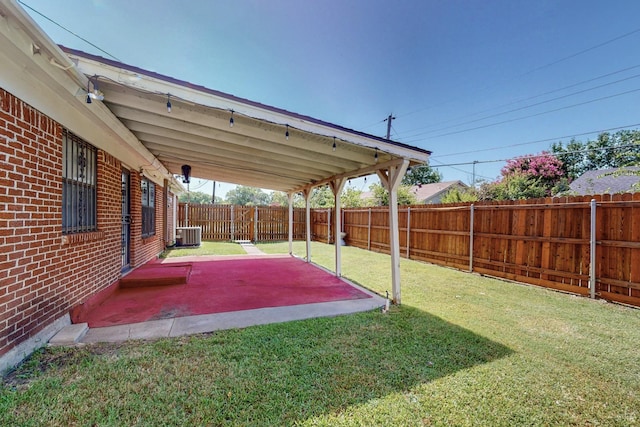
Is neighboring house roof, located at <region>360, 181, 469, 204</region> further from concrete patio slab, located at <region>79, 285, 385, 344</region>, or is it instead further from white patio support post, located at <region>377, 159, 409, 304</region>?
concrete patio slab, located at <region>79, 285, 385, 344</region>

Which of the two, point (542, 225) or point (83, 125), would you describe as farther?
point (542, 225)

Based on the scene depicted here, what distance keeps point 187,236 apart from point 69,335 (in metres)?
8.93

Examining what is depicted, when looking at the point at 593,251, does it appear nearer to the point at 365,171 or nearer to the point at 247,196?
the point at 365,171

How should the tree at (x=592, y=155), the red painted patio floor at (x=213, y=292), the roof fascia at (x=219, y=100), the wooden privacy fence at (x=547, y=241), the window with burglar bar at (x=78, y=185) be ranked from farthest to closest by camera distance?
the tree at (x=592, y=155) < the wooden privacy fence at (x=547, y=241) < the red painted patio floor at (x=213, y=292) < the window with burglar bar at (x=78, y=185) < the roof fascia at (x=219, y=100)

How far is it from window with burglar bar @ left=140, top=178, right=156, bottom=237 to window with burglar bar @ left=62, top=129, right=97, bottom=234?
8.92ft

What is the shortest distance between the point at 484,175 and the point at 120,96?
31.6 m

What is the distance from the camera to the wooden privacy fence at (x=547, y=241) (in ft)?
15.0

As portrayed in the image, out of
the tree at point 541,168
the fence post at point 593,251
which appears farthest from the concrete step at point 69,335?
the tree at point 541,168

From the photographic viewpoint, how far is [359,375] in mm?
2387

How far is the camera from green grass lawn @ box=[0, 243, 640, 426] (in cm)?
189

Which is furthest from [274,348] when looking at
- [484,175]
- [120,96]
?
[484,175]

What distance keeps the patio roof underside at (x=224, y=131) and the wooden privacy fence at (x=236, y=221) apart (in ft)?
25.5

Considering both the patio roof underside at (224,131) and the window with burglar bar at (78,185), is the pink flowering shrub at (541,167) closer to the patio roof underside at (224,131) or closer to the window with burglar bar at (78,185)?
the patio roof underside at (224,131)

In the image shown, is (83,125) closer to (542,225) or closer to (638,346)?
(638,346)
